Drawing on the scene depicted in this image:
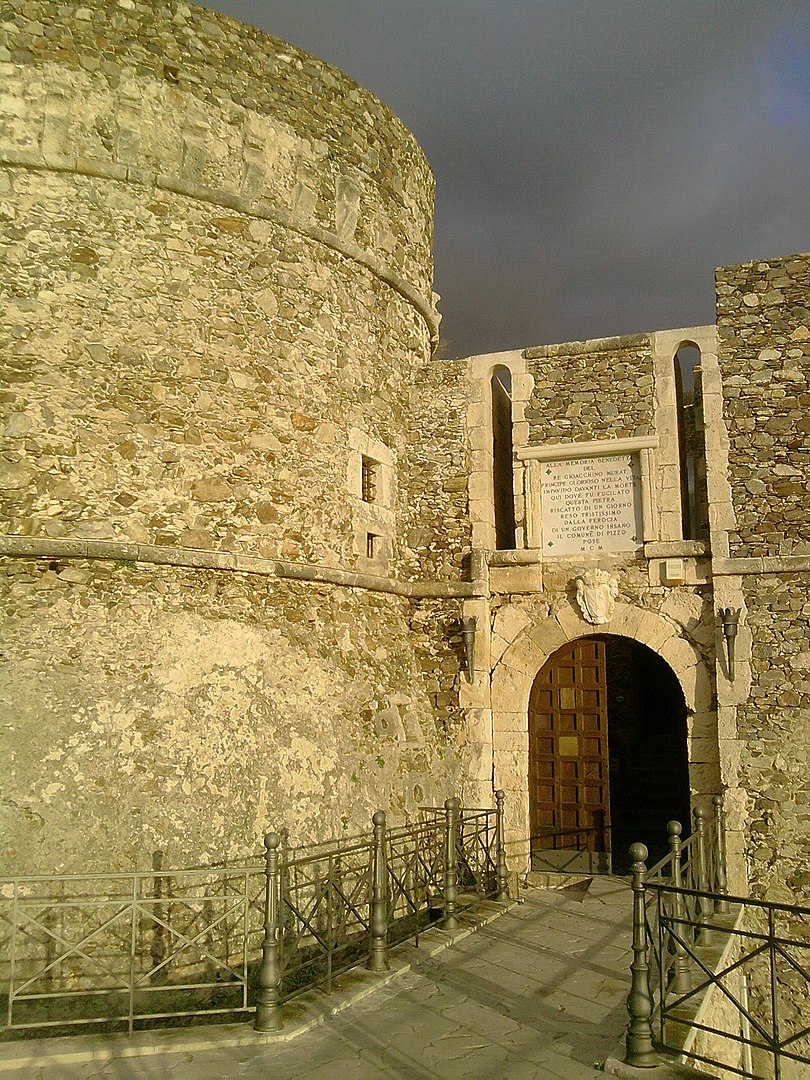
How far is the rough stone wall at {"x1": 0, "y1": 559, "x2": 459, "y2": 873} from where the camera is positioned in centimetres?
583

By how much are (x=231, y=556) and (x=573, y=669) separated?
4.13 metres

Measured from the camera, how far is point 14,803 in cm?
568

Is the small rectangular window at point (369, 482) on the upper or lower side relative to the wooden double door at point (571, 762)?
upper

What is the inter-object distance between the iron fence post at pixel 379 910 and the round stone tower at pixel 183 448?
112 cm

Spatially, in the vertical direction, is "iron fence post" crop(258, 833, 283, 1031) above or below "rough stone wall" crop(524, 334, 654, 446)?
below

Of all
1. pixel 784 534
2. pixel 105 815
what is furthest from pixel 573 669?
pixel 105 815

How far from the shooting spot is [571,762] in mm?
9156

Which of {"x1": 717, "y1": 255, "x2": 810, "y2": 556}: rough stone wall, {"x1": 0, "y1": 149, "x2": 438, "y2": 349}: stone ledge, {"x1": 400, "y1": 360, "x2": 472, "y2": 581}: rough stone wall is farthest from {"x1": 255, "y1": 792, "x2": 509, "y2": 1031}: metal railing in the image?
{"x1": 0, "y1": 149, "x2": 438, "y2": 349}: stone ledge

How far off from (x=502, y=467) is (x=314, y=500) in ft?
10.8

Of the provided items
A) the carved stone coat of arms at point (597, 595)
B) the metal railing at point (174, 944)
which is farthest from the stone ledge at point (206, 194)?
the metal railing at point (174, 944)

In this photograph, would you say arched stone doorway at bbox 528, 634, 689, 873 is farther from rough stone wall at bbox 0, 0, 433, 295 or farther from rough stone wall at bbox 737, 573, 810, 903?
rough stone wall at bbox 0, 0, 433, 295

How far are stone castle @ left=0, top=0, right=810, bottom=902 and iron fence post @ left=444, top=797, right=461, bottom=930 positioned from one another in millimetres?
787

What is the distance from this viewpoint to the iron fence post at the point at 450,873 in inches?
277

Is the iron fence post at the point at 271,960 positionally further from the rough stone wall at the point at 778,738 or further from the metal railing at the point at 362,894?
the rough stone wall at the point at 778,738
